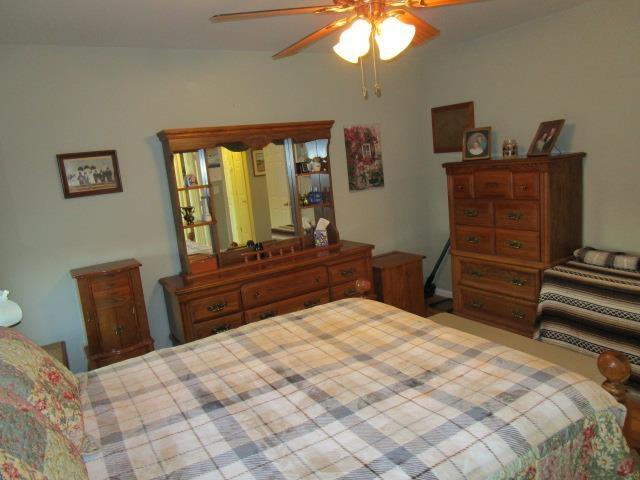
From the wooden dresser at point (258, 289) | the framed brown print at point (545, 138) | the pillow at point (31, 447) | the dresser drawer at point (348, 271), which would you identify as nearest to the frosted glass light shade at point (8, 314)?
the pillow at point (31, 447)

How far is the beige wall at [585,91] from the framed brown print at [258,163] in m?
1.95

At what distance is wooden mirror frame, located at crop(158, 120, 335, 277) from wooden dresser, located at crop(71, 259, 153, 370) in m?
0.42

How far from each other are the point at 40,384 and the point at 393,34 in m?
1.69

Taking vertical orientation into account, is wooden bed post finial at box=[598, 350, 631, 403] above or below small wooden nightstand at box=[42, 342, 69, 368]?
above

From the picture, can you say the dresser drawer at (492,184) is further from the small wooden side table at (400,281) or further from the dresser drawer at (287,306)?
the dresser drawer at (287,306)

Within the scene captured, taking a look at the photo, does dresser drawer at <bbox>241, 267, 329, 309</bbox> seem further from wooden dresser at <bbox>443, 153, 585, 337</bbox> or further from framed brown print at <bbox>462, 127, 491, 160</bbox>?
framed brown print at <bbox>462, 127, 491, 160</bbox>

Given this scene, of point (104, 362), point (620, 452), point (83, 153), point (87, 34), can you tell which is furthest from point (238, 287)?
point (620, 452)

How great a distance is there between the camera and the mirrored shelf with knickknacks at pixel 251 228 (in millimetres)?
3207

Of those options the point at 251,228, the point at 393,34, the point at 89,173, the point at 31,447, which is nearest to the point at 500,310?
the point at 251,228

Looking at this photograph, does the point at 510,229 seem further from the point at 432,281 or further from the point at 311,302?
the point at 311,302

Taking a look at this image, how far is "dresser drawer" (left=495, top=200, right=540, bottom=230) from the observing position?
3.30 meters

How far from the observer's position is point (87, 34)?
2.81 metres

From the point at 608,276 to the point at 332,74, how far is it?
260 centimetres

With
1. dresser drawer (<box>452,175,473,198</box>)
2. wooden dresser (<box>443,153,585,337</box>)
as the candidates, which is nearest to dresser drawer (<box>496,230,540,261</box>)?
wooden dresser (<box>443,153,585,337</box>)
